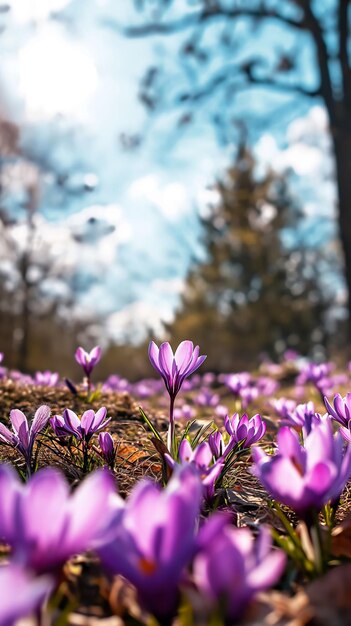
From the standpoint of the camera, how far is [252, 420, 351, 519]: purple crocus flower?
89 centimetres

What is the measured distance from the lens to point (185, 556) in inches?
27.9

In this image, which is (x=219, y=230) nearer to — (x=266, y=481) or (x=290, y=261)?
(x=290, y=261)

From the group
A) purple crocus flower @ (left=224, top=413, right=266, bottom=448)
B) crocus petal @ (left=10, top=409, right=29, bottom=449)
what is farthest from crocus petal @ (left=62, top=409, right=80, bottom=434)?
purple crocus flower @ (left=224, top=413, right=266, bottom=448)

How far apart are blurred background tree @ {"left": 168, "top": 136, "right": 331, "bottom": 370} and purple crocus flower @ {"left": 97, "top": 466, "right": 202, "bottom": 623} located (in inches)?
880

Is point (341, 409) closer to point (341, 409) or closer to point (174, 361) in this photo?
point (341, 409)

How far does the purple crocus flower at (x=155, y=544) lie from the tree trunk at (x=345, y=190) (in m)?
9.81

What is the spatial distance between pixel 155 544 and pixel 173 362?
85 centimetres

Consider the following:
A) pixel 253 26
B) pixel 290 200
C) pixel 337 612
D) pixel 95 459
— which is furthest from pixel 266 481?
pixel 290 200

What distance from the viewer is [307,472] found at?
93cm

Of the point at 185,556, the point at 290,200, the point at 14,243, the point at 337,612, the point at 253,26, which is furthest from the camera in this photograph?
the point at 290,200

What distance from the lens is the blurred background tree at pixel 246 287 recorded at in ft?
76.8

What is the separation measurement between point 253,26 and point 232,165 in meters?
12.5

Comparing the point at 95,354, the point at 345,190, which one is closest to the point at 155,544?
the point at 95,354

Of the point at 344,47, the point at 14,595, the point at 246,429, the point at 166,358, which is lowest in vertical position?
the point at 246,429
